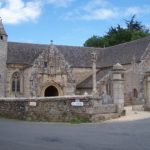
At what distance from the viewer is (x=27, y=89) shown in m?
41.6

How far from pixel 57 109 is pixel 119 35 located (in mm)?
50233

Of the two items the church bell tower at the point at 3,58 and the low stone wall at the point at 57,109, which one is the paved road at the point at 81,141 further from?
Answer: the church bell tower at the point at 3,58

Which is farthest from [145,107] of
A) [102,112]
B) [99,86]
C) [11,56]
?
[11,56]

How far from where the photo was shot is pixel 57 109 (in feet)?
69.3

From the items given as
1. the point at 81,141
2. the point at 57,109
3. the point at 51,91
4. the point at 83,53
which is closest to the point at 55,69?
the point at 51,91

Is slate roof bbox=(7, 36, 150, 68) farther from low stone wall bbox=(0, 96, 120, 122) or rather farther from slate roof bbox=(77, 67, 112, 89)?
low stone wall bbox=(0, 96, 120, 122)

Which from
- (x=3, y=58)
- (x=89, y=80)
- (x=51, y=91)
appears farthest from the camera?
(x=89, y=80)

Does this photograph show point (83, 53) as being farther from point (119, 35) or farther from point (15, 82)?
point (119, 35)

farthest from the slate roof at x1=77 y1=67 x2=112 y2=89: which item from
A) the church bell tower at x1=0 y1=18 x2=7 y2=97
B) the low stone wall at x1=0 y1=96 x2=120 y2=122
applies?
the low stone wall at x1=0 y1=96 x2=120 y2=122

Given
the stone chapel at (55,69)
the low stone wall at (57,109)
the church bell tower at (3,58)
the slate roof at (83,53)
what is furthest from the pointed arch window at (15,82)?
the low stone wall at (57,109)

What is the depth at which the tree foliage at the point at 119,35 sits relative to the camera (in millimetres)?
68562

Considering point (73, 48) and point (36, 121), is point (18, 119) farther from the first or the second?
point (73, 48)

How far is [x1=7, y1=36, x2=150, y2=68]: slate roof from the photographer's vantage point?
42.5m

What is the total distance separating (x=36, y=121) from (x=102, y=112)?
3774mm
